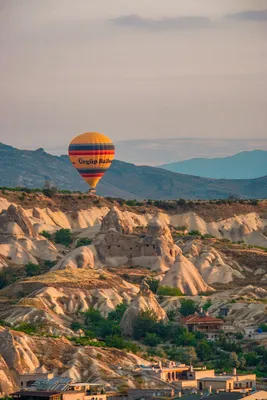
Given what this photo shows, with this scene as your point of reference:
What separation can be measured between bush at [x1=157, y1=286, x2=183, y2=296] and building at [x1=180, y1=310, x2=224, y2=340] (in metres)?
12.5

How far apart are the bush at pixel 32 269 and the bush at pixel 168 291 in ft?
51.4

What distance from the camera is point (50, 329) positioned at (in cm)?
14725

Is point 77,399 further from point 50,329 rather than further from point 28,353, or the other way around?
point 50,329

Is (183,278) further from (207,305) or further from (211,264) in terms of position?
(211,264)

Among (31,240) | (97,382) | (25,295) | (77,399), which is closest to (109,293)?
(25,295)

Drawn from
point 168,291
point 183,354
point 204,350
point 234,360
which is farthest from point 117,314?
point 234,360

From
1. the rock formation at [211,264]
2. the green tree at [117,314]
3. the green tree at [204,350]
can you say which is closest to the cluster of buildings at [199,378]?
the green tree at [204,350]

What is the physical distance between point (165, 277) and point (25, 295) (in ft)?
49.3

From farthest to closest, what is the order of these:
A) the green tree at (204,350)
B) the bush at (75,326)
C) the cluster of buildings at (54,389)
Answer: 1. the bush at (75,326)
2. the green tree at (204,350)
3. the cluster of buildings at (54,389)

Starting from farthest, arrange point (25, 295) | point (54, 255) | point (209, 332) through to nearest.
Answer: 1. point (54, 255)
2. point (25, 295)
3. point (209, 332)

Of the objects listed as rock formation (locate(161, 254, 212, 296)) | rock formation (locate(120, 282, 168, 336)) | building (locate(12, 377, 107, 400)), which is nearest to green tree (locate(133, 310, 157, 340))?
rock formation (locate(120, 282, 168, 336))

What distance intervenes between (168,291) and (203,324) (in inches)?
575

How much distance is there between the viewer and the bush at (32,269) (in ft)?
601

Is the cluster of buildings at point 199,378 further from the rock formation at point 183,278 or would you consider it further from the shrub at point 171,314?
the rock formation at point 183,278
